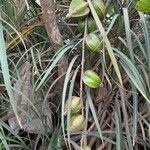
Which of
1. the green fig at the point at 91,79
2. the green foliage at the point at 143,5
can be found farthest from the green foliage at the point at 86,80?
the green foliage at the point at 143,5

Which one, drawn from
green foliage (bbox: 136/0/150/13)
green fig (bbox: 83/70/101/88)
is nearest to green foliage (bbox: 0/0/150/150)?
green fig (bbox: 83/70/101/88)

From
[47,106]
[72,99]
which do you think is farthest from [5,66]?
[47,106]

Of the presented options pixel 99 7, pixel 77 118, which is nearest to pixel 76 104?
pixel 77 118

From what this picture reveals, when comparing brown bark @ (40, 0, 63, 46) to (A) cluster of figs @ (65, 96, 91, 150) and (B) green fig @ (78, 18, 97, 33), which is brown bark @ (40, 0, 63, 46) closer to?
(B) green fig @ (78, 18, 97, 33)

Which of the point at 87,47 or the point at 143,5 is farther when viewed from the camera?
the point at 87,47

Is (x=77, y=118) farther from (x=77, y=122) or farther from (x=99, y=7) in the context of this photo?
(x=99, y=7)

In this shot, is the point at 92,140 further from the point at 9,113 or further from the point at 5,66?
the point at 5,66
